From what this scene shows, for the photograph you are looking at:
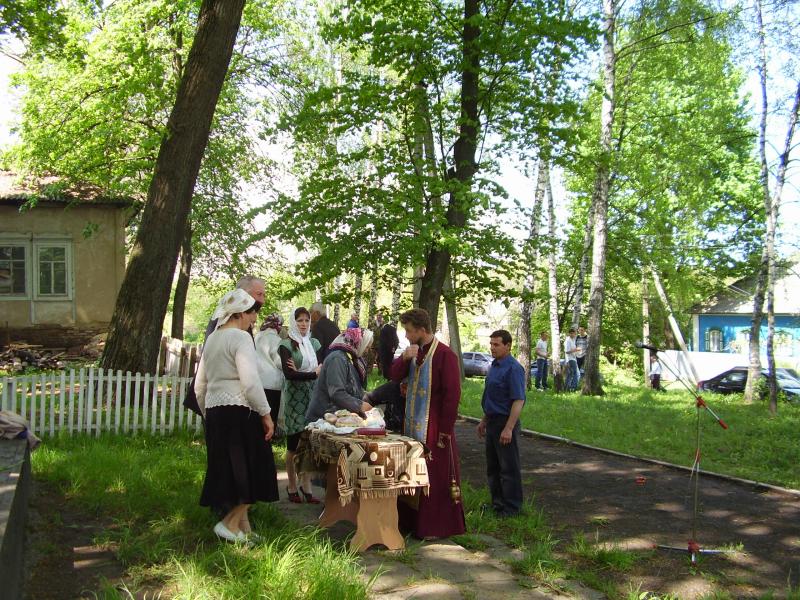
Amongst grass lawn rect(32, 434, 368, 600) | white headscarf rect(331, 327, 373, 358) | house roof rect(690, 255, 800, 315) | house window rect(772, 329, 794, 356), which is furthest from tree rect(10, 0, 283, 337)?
house window rect(772, 329, 794, 356)

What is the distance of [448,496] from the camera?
20.3 feet

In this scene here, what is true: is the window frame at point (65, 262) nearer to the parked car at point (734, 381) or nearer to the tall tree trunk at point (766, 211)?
the tall tree trunk at point (766, 211)

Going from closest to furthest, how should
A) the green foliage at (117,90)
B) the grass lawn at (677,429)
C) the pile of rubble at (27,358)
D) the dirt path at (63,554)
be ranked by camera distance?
the dirt path at (63,554) → the grass lawn at (677,429) → the green foliage at (117,90) → the pile of rubble at (27,358)

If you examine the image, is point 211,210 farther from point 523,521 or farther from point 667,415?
point 523,521

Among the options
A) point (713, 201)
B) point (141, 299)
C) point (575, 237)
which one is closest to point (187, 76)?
point (141, 299)

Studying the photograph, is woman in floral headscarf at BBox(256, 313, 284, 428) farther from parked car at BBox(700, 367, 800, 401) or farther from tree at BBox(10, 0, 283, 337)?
parked car at BBox(700, 367, 800, 401)

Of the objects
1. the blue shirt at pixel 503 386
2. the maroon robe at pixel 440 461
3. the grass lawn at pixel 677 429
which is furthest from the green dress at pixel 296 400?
the grass lawn at pixel 677 429

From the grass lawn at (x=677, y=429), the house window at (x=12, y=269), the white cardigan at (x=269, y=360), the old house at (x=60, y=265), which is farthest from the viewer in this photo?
the house window at (x=12, y=269)

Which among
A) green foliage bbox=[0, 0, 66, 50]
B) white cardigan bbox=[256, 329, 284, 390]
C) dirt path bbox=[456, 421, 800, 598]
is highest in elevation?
green foliage bbox=[0, 0, 66, 50]

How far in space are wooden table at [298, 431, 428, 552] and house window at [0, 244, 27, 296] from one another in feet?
60.8

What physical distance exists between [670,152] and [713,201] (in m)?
14.5

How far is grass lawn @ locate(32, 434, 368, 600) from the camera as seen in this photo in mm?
4398

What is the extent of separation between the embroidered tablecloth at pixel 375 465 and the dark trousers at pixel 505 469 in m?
1.27

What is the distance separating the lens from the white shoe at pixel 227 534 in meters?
5.40
